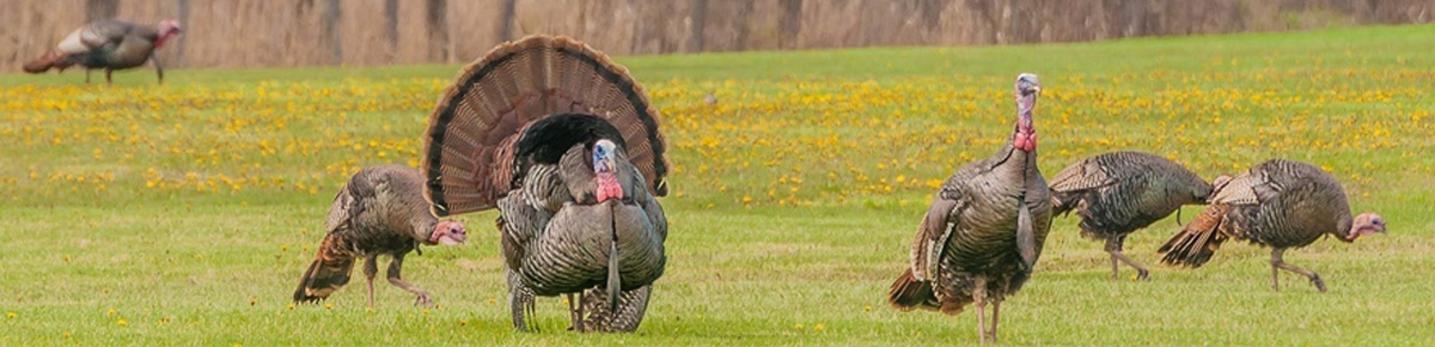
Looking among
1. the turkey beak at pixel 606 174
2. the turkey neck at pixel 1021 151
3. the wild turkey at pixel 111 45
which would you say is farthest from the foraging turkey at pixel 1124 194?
the wild turkey at pixel 111 45

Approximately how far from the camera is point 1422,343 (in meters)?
14.1

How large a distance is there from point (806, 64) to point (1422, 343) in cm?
3222

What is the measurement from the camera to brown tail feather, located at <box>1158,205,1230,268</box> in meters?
19.5

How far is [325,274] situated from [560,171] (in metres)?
5.46

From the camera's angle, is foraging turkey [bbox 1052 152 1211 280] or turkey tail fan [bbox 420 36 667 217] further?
foraging turkey [bbox 1052 152 1211 280]

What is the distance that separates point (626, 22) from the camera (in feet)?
165

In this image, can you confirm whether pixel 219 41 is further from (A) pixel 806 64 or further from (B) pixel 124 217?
(B) pixel 124 217

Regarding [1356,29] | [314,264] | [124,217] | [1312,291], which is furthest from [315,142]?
[1356,29]

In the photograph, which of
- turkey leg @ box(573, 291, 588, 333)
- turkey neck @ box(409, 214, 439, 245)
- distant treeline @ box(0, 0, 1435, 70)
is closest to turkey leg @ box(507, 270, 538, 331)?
turkey leg @ box(573, 291, 588, 333)

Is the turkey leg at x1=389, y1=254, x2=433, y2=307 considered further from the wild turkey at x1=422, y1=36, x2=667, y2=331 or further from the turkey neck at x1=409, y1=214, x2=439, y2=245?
the wild turkey at x1=422, y1=36, x2=667, y2=331

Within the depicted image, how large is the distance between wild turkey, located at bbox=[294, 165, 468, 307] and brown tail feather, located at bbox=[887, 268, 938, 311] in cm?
391

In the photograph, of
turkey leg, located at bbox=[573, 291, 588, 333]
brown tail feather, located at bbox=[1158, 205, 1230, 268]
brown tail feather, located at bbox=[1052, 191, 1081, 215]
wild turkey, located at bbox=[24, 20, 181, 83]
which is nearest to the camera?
turkey leg, located at bbox=[573, 291, 588, 333]

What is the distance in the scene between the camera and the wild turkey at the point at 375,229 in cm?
1731

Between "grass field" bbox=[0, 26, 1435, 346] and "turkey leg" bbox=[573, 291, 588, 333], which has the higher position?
"turkey leg" bbox=[573, 291, 588, 333]
